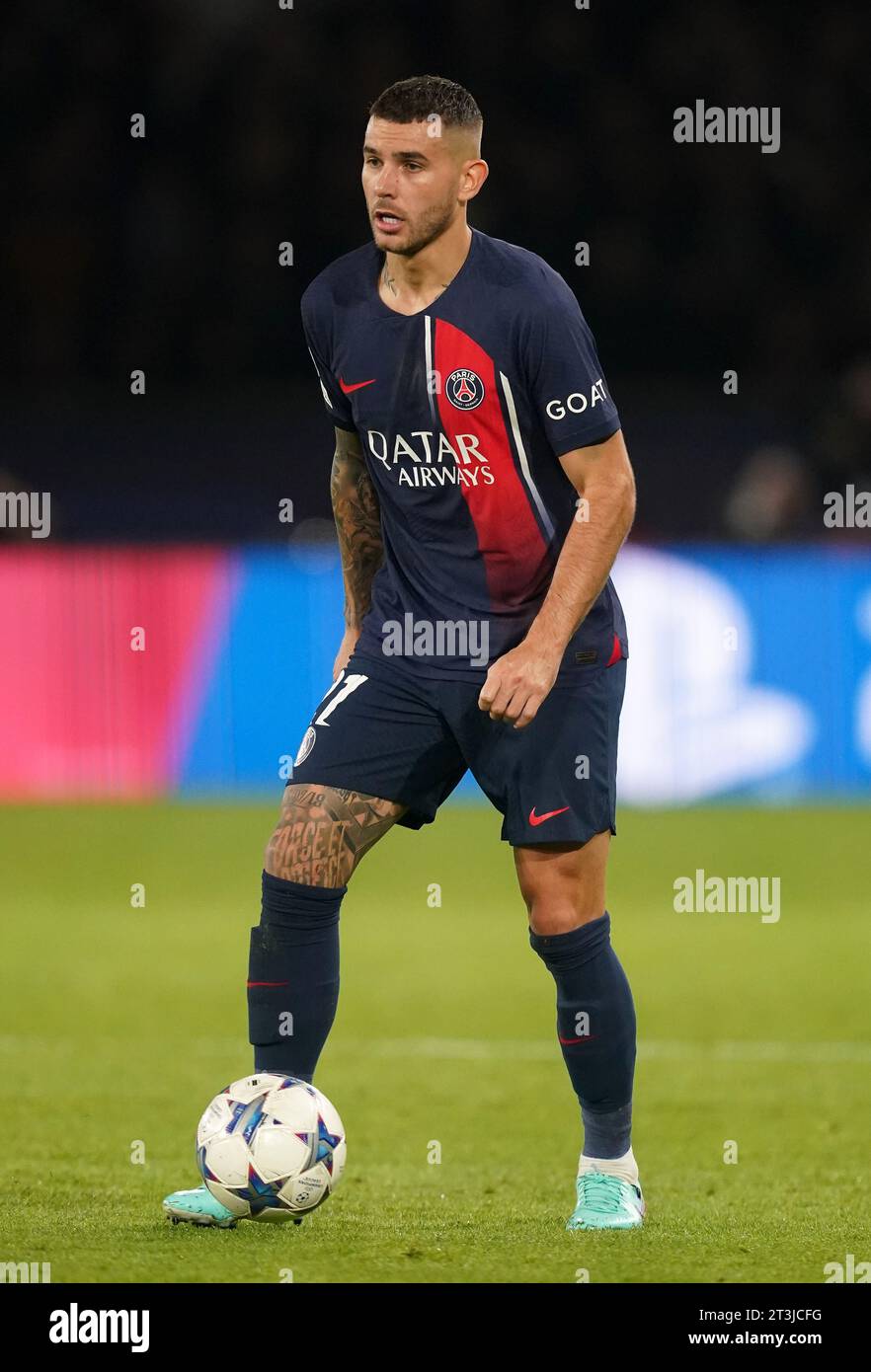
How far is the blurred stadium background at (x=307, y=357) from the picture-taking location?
1203 cm

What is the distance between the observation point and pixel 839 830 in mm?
11398

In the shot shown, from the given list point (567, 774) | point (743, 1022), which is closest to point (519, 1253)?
point (567, 774)

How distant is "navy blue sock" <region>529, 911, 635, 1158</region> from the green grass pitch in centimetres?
23

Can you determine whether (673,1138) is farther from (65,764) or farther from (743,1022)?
(65,764)

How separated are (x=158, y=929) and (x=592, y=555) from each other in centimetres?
510

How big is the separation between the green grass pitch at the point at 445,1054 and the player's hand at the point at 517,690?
Result: 1.09 m

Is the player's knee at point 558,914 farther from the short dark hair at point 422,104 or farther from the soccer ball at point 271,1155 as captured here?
the short dark hair at point 422,104

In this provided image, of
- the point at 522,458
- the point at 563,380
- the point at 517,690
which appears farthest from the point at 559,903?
the point at 563,380

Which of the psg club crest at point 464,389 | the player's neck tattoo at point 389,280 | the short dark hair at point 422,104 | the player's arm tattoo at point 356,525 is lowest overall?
the player's arm tattoo at point 356,525

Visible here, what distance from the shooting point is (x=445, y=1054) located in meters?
6.69

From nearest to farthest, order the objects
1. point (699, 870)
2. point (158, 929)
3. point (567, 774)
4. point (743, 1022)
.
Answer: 1. point (567, 774)
2. point (743, 1022)
3. point (158, 929)
4. point (699, 870)

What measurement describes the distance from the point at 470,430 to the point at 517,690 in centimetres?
60

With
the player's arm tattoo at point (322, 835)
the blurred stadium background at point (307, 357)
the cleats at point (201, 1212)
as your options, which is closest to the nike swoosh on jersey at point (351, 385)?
the player's arm tattoo at point (322, 835)

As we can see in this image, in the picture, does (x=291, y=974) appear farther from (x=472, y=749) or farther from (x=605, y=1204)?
(x=605, y=1204)
